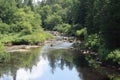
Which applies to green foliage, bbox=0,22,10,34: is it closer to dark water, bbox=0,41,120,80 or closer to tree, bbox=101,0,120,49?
dark water, bbox=0,41,120,80

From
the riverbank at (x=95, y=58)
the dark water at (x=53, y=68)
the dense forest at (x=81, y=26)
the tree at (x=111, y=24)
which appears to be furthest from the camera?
the dense forest at (x=81, y=26)

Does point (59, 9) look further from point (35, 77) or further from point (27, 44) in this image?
point (35, 77)

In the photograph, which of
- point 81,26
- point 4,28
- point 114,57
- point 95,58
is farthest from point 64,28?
point 114,57

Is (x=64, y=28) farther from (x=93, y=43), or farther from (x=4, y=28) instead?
(x=93, y=43)

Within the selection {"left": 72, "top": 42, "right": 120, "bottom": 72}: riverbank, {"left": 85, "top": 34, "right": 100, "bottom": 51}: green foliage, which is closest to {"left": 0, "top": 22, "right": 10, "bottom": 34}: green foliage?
{"left": 72, "top": 42, "right": 120, "bottom": 72}: riverbank

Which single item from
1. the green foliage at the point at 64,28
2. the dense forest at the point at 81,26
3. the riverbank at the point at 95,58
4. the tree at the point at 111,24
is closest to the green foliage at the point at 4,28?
the dense forest at the point at 81,26

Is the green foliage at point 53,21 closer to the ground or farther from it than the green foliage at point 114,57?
closer to the ground

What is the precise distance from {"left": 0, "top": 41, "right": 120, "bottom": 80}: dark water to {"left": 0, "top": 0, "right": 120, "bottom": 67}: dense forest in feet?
9.74

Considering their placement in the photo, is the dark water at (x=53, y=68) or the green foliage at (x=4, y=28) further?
the green foliage at (x=4, y=28)

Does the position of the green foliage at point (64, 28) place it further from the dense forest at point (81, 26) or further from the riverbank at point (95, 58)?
the riverbank at point (95, 58)

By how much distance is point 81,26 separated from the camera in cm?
9188

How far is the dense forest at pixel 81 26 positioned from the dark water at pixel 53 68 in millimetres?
2968

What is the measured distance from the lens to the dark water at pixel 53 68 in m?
41.6

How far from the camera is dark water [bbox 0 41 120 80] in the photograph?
41.6 m
